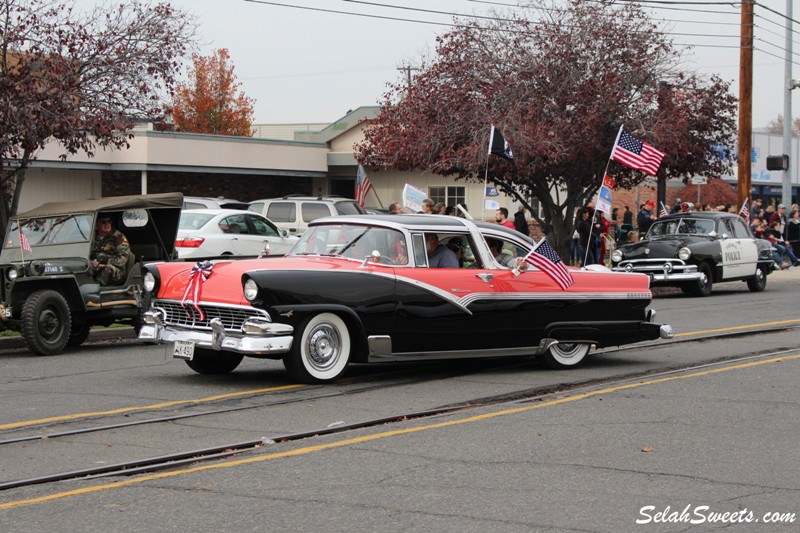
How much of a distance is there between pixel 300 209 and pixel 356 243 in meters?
19.3

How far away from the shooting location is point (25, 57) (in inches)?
684

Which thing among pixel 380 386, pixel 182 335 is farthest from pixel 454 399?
pixel 182 335

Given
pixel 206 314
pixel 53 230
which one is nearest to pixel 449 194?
pixel 53 230

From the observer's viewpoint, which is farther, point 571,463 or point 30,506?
point 571,463

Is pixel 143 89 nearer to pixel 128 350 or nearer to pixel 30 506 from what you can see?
pixel 128 350

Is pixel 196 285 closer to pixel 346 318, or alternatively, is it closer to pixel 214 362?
pixel 214 362

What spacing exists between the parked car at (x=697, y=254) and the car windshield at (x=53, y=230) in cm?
1239

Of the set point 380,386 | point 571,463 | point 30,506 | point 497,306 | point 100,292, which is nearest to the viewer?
point 30,506

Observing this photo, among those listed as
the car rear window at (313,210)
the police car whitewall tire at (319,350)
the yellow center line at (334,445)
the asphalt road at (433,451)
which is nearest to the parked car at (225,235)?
the car rear window at (313,210)

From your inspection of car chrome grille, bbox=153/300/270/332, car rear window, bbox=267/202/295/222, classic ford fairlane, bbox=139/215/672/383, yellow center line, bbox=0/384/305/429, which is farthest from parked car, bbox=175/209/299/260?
yellow center line, bbox=0/384/305/429

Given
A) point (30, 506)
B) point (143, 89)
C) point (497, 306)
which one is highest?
point (143, 89)

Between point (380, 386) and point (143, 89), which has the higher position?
point (143, 89)

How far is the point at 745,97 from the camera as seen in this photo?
29.5 meters

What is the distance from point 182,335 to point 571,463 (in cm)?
453
